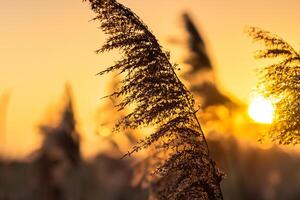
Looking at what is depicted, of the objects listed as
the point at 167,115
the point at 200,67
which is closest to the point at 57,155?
the point at 200,67

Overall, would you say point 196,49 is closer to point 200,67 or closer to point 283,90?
point 200,67

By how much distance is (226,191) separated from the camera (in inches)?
2372

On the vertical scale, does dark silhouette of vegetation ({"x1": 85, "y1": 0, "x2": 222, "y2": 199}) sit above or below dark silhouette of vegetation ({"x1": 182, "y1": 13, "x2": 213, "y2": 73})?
below

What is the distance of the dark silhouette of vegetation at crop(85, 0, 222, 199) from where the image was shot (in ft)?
47.3

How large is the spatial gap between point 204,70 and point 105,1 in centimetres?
1244

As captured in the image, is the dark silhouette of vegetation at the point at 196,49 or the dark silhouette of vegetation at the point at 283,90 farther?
the dark silhouette of vegetation at the point at 196,49

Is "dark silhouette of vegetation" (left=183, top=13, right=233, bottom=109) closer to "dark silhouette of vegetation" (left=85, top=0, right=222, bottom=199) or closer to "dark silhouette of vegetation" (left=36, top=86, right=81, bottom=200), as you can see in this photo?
"dark silhouette of vegetation" (left=36, top=86, right=81, bottom=200)

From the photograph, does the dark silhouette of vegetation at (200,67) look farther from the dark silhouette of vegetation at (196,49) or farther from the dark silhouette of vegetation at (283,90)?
the dark silhouette of vegetation at (283,90)

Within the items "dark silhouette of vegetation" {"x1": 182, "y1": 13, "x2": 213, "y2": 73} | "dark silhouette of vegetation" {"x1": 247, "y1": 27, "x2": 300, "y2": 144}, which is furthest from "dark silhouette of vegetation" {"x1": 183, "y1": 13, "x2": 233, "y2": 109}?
"dark silhouette of vegetation" {"x1": 247, "y1": 27, "x2": 300, "y2": 144}

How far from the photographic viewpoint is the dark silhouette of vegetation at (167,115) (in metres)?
14.4

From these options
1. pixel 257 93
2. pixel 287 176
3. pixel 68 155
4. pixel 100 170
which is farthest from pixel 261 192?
pixel 257 93

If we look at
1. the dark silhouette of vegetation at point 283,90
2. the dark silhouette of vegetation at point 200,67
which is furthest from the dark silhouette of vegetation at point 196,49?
the dark silhouette of vegetation at point 283,90

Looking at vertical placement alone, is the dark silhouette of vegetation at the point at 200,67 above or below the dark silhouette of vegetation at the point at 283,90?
above

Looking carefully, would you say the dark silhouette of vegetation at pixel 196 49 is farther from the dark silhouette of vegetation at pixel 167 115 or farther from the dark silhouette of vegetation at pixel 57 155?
the dark silhouette of vegetation at pixel 167 115
